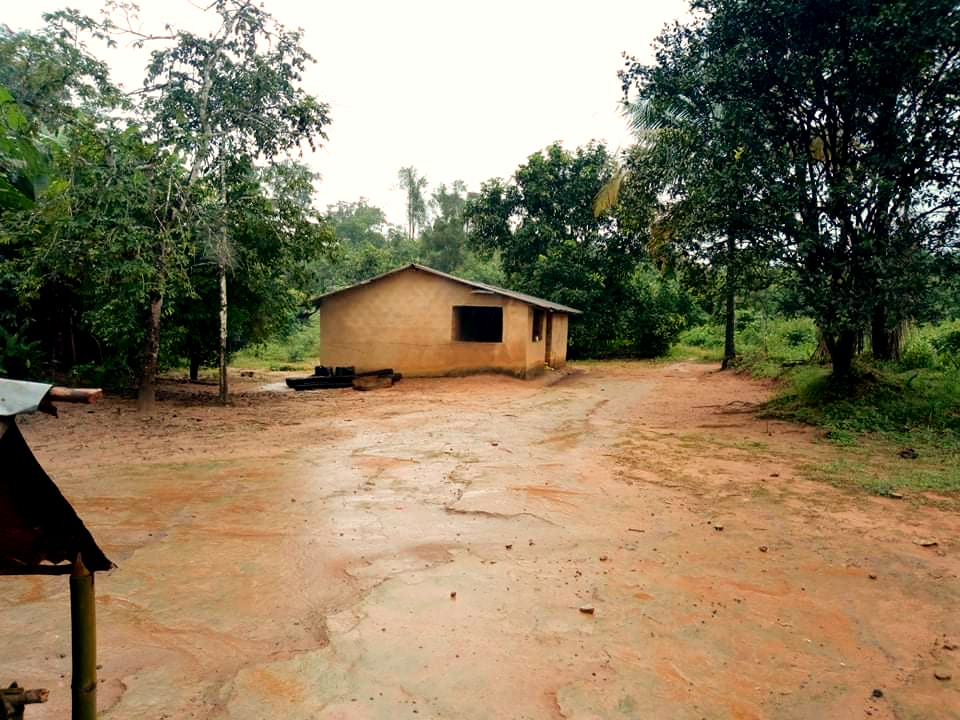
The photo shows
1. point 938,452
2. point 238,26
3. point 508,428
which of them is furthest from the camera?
point 238,26

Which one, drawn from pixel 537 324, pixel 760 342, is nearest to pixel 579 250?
pixel 537 324

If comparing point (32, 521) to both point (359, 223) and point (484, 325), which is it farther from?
point (359, 223)

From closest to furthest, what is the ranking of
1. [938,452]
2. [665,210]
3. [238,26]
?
[938,452] → [238,26] → [665,210]

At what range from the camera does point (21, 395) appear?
205 centimetres

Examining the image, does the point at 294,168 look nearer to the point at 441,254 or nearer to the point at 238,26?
the point at 238,26

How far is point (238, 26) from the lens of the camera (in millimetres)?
12359

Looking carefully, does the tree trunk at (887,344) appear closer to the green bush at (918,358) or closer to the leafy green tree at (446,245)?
the green bush at (918,358)

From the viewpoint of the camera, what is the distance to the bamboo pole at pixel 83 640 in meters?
2.12

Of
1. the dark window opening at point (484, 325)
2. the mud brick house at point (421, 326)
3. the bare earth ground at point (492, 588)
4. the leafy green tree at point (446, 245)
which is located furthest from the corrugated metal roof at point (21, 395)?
the leafy green tree at point (446, 245)

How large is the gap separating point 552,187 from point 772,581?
976 inches

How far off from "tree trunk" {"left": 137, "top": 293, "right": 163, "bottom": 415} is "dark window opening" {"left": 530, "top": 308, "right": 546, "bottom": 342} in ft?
38.6

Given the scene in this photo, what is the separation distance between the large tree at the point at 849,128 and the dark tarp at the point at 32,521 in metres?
10.8

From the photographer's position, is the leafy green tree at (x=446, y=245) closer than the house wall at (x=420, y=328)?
No

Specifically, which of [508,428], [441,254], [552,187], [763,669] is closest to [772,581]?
[763,669]
